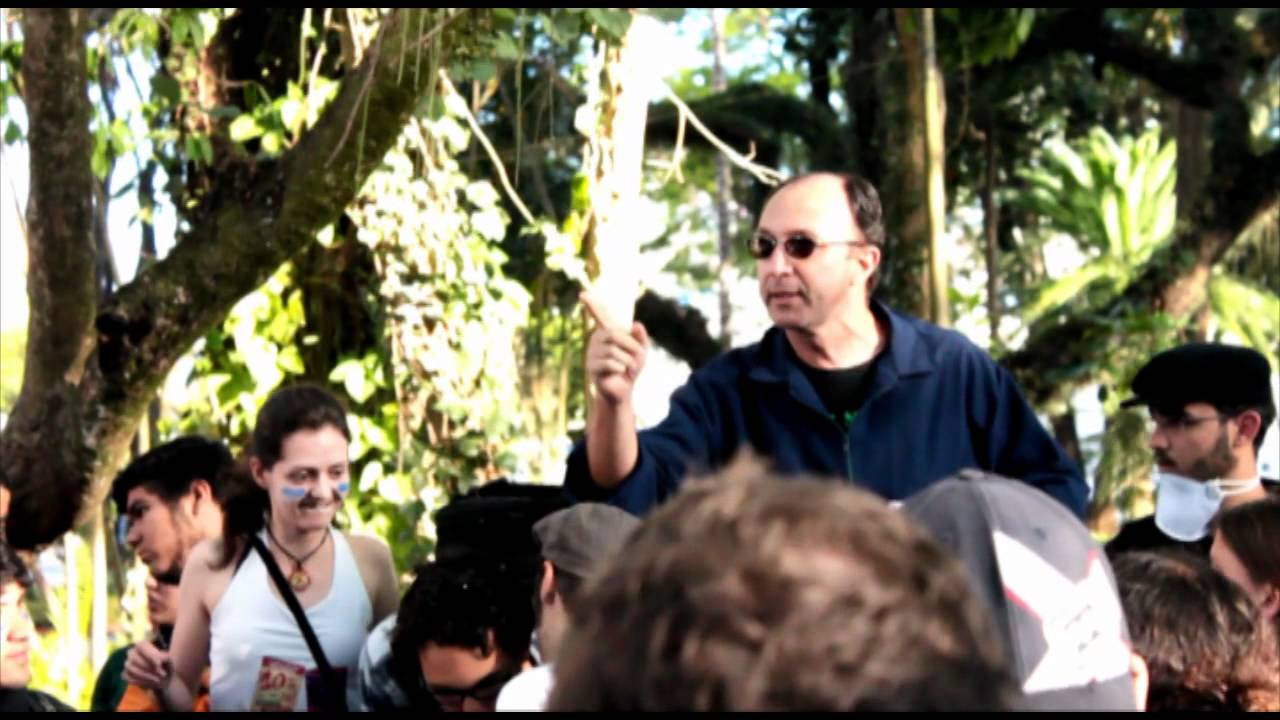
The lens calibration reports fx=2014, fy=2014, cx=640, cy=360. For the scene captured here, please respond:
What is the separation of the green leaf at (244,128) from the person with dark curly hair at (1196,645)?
4.99 m

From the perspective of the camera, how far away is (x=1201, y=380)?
15.2 feet

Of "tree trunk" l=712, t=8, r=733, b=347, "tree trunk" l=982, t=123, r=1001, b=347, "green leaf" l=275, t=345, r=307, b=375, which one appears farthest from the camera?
"tree trunk" l=712, t=8, r=733, b=347

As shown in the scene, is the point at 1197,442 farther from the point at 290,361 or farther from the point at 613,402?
the point at 290,361

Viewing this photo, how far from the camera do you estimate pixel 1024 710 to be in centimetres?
151

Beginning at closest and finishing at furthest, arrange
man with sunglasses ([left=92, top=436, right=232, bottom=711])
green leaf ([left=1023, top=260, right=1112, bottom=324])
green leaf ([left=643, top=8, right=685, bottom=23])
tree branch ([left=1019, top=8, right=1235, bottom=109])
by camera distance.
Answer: man with sunglasses ([left=92, top=436, right=232, bottom=711]) < green leaf ([left=643, top=8, right=685, bottom=23]) < tree branch ([left=1019, top=8, right=1235, bottom=109]) < green leaf ([left=1023, top=260, right=1112, bottom=324])

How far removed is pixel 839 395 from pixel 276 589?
4.32 ft

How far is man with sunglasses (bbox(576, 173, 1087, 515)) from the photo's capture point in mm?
3652

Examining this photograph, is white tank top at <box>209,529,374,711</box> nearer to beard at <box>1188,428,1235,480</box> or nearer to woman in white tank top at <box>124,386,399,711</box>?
woman in white tank top at <box>124,386,399,711</box>

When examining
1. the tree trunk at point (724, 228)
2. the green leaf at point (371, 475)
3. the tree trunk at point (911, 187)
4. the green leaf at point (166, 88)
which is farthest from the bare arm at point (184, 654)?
the tree trunk at point (724, 228)

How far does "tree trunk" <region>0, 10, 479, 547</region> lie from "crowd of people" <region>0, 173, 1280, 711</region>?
1.24 m

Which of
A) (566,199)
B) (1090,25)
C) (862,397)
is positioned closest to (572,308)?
(566,199)

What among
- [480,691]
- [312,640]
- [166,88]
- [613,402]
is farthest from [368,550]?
[166,88]

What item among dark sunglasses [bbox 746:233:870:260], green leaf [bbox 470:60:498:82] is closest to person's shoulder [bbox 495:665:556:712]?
dark sunglasses [bbox 746:233:870:260]

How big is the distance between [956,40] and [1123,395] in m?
2.85
